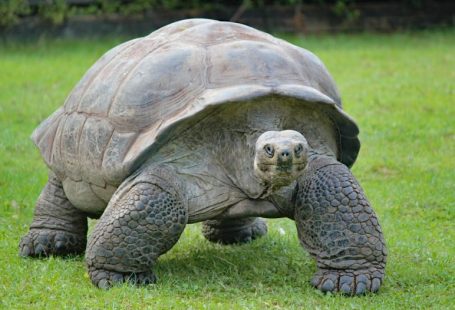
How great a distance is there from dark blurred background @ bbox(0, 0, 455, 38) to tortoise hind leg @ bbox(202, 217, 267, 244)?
9419 mm

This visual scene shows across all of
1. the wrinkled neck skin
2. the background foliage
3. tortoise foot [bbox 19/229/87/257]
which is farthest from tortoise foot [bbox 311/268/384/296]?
the background foliage

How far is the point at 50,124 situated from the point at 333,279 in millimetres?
1852

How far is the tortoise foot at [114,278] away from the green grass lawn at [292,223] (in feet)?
0.20

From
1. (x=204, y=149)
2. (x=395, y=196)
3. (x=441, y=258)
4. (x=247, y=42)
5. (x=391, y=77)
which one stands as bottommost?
(x=391, y=77)

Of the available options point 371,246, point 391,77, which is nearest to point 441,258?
point 371,246

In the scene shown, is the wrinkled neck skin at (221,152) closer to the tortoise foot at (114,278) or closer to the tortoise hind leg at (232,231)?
the tortoise foot at (114,278)

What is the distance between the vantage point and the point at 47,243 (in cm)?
509

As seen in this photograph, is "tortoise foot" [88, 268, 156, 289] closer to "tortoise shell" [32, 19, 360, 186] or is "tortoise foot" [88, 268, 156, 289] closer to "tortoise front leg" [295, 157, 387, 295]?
"tortoise shell" [32, 19, 360, 186]

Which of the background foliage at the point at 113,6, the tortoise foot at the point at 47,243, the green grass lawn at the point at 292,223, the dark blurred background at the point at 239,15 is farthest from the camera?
the dark blurred background at the point at 239,15

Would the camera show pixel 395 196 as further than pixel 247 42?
Yes

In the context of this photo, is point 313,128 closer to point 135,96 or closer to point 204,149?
point 204,149

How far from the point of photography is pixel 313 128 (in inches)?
179

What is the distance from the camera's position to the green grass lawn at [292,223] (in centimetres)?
417

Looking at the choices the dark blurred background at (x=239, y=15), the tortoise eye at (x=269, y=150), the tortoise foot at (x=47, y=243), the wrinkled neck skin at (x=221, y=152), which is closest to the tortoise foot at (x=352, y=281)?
the wrinkled neck skin at (x=221, y=152)
